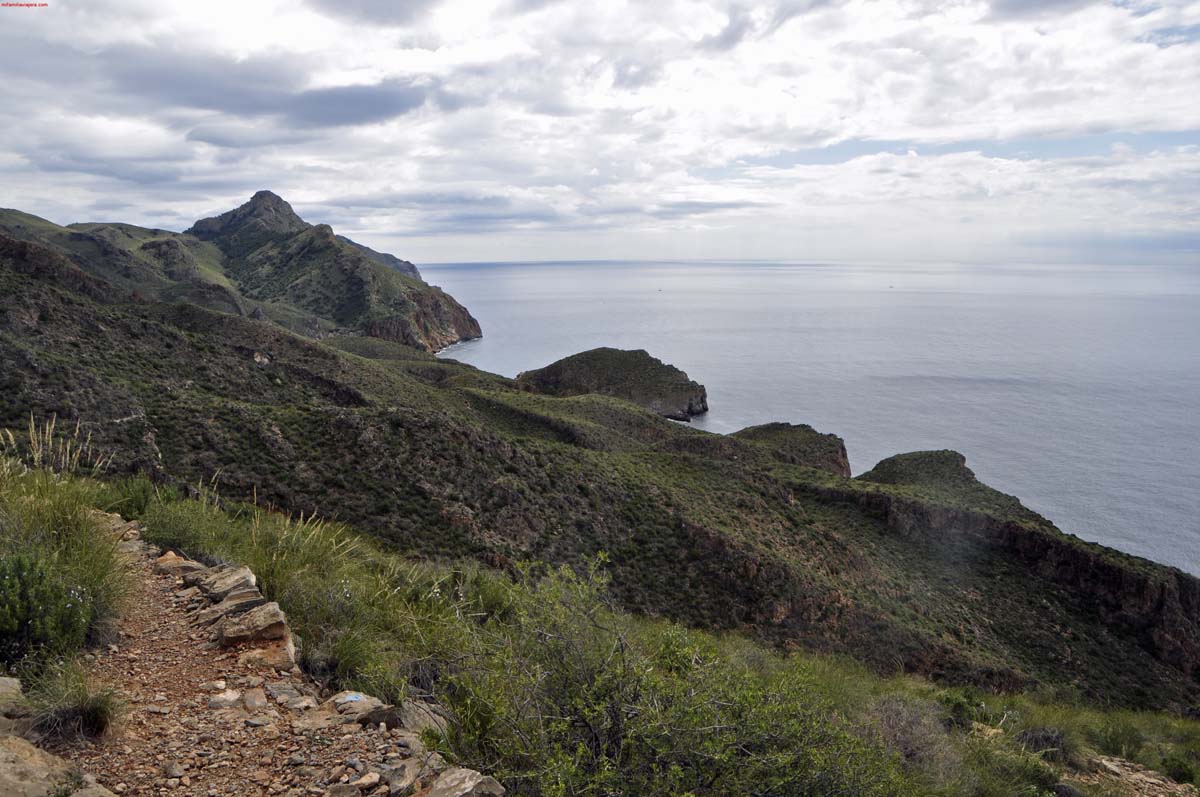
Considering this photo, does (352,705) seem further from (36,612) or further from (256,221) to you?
(256,221)

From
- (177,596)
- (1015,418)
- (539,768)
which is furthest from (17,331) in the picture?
(1015,418)

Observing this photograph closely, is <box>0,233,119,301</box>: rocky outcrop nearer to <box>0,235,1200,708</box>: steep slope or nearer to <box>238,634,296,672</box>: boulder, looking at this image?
<box>0,235,1200,708</box>: steep slope

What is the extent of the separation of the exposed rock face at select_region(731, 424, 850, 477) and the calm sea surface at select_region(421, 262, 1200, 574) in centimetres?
762

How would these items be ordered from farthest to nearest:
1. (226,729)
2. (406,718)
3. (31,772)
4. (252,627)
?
1. (252,627)
2. (406,718)
3. (226,729)
4. (31,772)

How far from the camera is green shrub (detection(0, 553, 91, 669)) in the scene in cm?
436

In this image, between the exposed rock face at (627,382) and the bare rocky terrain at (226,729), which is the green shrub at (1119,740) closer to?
the bare rocky terrain at (226,729)

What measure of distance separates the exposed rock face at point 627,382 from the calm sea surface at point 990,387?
4.27 m

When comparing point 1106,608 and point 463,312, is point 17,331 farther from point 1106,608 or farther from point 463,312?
point 463,312

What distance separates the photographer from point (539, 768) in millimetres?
3721

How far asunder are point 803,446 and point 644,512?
1232 inches

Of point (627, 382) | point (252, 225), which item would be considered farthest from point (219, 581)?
point (252, 225)

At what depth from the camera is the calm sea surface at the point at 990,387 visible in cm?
5097

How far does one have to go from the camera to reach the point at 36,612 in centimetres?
446

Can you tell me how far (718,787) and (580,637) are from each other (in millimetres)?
1281
